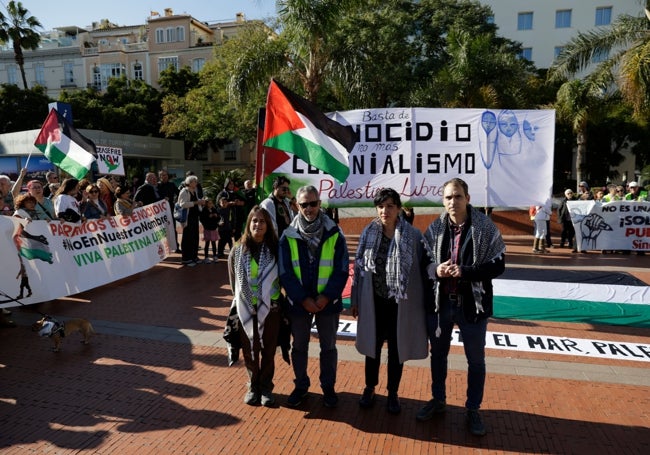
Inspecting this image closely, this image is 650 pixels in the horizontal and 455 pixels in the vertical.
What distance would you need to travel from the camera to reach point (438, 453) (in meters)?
3.51

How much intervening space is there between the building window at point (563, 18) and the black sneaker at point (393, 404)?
48.7 metres

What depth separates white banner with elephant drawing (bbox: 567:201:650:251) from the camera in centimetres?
1235

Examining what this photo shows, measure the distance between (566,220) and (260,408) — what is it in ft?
37.8

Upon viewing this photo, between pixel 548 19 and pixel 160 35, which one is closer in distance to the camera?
pixel 548 19

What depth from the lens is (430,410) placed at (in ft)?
13.0

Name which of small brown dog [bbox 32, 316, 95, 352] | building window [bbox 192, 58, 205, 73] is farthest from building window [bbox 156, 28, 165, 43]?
small brown dog [bbox 32, 316, 95, 352]

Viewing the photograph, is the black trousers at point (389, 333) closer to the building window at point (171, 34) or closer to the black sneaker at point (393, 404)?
the black sneaker at point (393, 404)

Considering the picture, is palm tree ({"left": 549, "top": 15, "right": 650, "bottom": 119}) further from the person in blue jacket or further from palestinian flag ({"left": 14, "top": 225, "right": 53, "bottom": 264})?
palestinian flag ({"left": 14, "top": 225, "right": 53, "bottom": 264})

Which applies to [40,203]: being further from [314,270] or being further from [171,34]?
[171,34]

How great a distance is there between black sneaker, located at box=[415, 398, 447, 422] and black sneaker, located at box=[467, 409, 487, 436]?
229 millimetres


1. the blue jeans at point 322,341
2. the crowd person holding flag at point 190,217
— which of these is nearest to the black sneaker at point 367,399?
the blue jeans at point 322,341

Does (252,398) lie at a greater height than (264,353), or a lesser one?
lesser

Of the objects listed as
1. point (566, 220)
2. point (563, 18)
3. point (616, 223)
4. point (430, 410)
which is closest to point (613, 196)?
point (616, 223)

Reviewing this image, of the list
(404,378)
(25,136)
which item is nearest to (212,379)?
(404,378)
